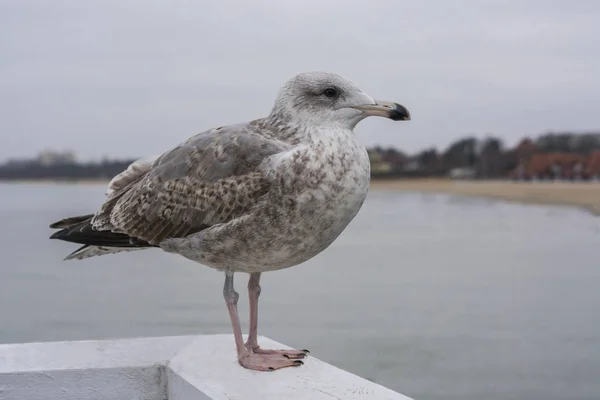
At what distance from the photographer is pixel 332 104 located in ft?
10.8

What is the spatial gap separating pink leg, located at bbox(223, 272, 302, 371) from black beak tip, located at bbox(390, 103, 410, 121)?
96 centimetres

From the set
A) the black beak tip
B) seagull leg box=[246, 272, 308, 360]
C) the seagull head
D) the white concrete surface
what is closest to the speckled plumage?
the seagull head

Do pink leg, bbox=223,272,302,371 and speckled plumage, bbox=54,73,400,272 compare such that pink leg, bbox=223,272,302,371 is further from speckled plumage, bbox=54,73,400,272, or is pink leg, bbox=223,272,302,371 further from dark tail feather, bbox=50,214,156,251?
dark tail feather, bbox=50,214,156,251

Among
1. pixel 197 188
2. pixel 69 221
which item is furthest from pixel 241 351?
pixel 69 221

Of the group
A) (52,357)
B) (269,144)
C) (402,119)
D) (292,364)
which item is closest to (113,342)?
(52,357)

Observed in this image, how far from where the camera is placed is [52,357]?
3.68 m

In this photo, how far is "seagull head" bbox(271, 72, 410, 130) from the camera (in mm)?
3252

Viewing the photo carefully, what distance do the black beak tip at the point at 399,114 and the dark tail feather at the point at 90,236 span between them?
1207 millimetres

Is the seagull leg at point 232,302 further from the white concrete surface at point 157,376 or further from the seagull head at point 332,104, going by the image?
the seagull head at point 332,104

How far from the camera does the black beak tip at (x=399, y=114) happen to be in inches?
127

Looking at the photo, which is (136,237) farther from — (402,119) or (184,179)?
(402,119)

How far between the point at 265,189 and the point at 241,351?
31.7 inches

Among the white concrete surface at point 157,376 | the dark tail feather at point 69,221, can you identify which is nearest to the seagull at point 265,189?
the white concrete surface at point 157,376

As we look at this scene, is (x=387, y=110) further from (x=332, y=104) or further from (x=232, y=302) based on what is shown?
(x=232, y=302)
